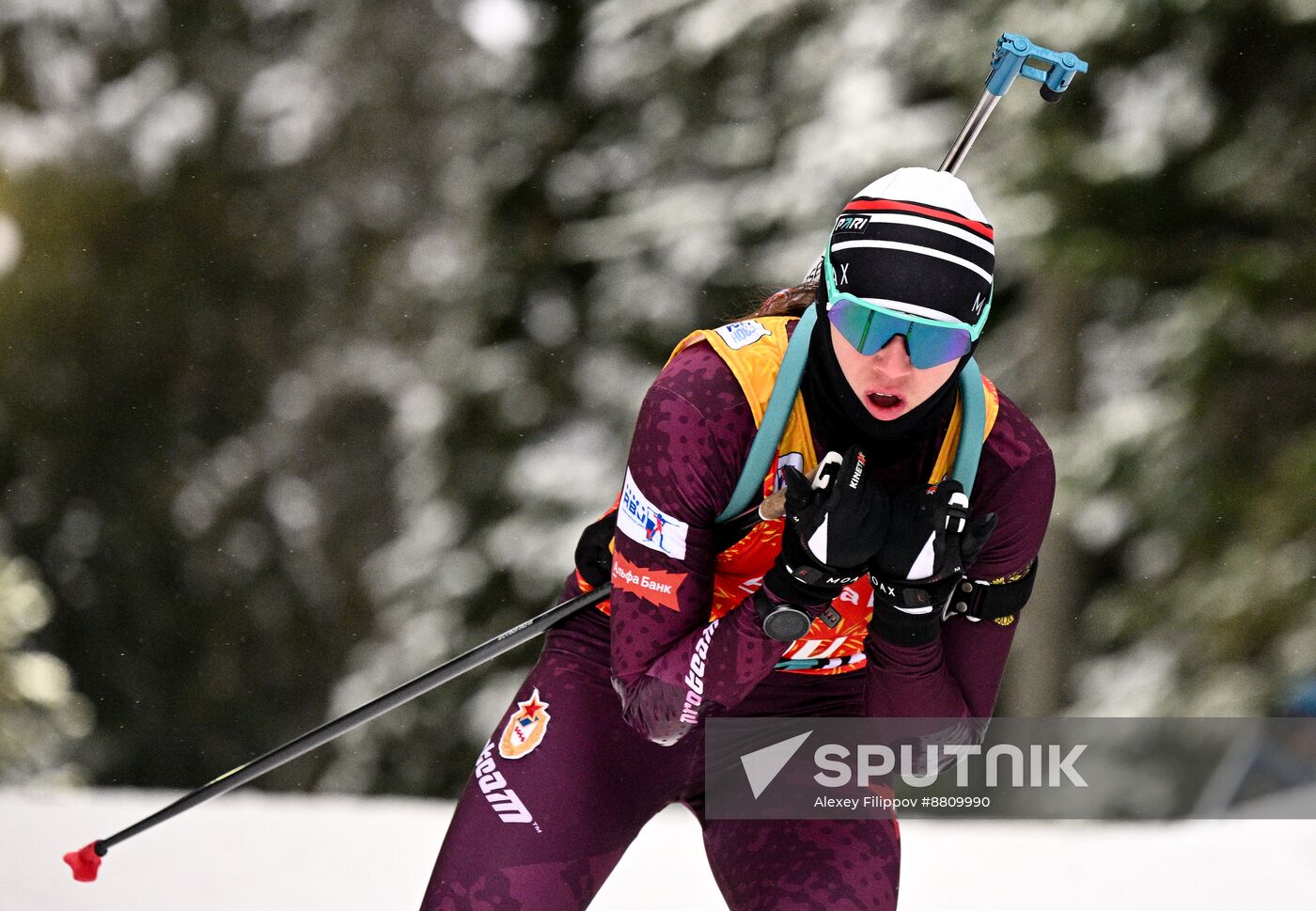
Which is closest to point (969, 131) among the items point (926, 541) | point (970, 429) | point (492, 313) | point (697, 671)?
point (970, 429)

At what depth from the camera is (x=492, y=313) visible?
314 inches

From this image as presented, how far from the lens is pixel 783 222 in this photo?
7195 mm

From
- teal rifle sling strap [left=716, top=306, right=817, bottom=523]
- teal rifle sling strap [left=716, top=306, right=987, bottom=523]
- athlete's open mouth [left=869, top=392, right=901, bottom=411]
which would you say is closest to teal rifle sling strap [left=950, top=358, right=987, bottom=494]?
teal rifle sling strap [left=716, top=306, right=987, bottom=523]

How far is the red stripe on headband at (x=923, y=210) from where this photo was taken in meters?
1.73

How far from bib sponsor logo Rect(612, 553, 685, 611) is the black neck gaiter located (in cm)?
28

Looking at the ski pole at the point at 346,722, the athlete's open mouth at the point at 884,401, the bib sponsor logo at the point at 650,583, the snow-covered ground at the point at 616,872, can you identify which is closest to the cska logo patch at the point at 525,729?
the ski pole at the point at 346,722

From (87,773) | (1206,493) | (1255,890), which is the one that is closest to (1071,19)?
(1206,493)

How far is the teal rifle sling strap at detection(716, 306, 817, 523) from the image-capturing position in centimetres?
175

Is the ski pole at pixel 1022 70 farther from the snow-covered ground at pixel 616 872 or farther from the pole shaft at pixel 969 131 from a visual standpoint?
the snow-covered ground at pixel 616 872

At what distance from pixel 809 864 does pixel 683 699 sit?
302 millimetres

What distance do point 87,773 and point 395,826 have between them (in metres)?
5.74

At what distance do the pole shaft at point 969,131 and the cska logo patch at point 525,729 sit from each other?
103cm

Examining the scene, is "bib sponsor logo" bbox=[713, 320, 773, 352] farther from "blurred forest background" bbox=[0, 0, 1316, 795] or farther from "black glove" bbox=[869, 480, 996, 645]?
"blurred forest background" bbox=[0, 0, 1316, 795]

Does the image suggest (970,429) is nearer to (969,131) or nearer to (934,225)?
(934,225)
